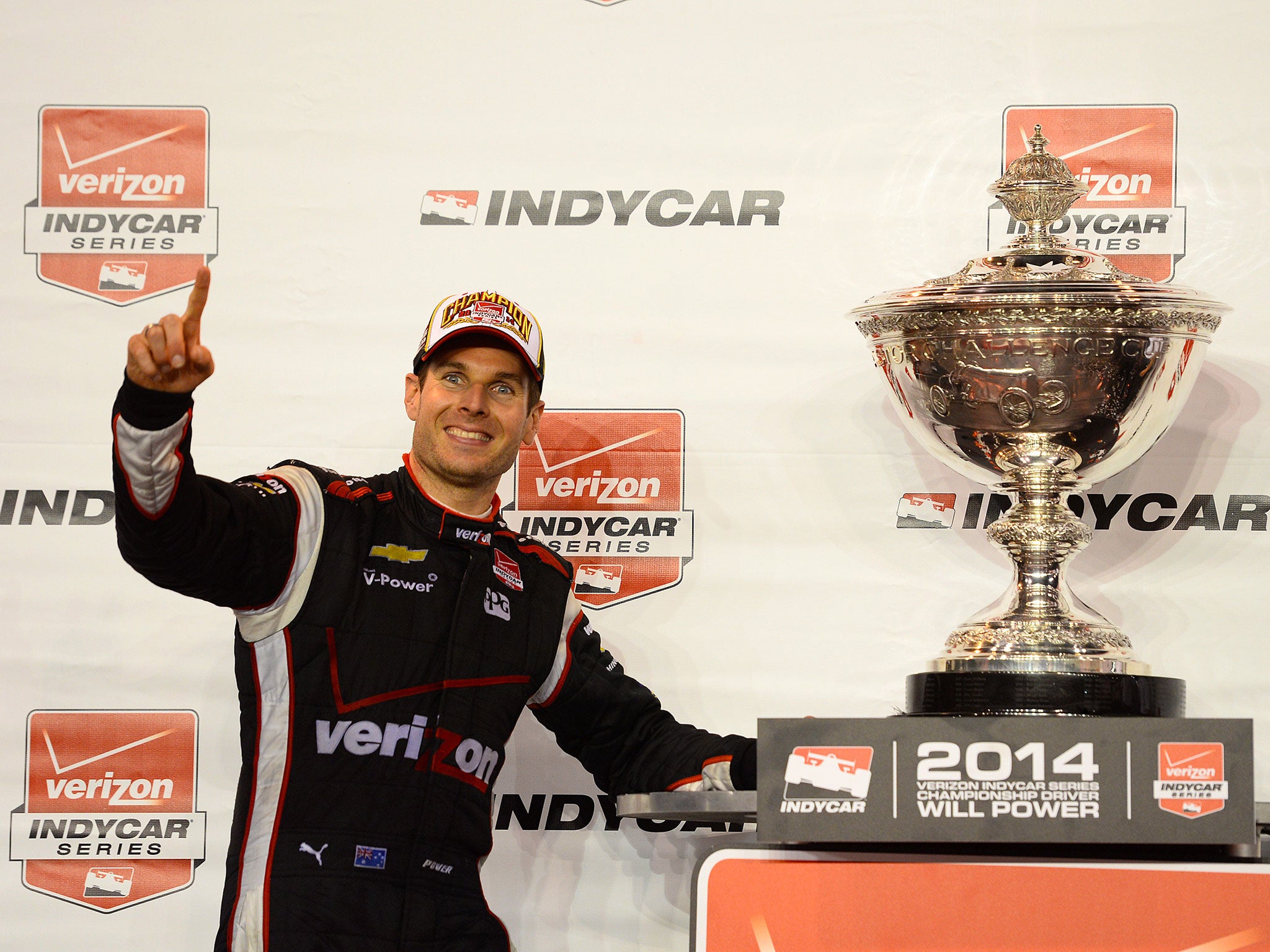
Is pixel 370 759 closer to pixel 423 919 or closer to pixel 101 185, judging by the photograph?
pixel 423 919

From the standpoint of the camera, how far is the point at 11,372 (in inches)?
82.7

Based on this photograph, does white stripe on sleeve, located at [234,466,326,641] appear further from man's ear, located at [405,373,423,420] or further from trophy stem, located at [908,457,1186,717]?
trophy stem, located at [908,457,1186,717]

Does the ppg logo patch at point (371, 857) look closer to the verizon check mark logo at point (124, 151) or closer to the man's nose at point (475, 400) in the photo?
the man's nose at point (475, 400)

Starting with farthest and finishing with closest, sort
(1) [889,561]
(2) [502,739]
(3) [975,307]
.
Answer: (1) [889,561] → (2) [502,739] → (3) [975,307]

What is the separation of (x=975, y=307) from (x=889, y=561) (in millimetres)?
636

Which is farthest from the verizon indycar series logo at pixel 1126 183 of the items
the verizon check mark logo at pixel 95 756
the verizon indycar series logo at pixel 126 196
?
the verizon check mark logo at pixel 95 756

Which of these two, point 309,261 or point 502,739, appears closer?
point 502,739

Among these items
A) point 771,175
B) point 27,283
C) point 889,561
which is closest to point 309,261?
point 27,283

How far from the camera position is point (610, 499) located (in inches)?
82.0

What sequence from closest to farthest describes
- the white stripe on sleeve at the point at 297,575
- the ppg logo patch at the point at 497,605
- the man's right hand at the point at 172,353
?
the man's right hand at the point at 172,353, the white stripe on sleeve at the point at 297,575, the ppg logo patch at the point at 497,605

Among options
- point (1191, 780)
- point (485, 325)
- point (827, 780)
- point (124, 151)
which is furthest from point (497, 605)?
point (124, 151)

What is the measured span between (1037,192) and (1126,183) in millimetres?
493

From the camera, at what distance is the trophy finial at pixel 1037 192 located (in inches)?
65.2

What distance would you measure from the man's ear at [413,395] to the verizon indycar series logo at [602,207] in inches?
15.3
